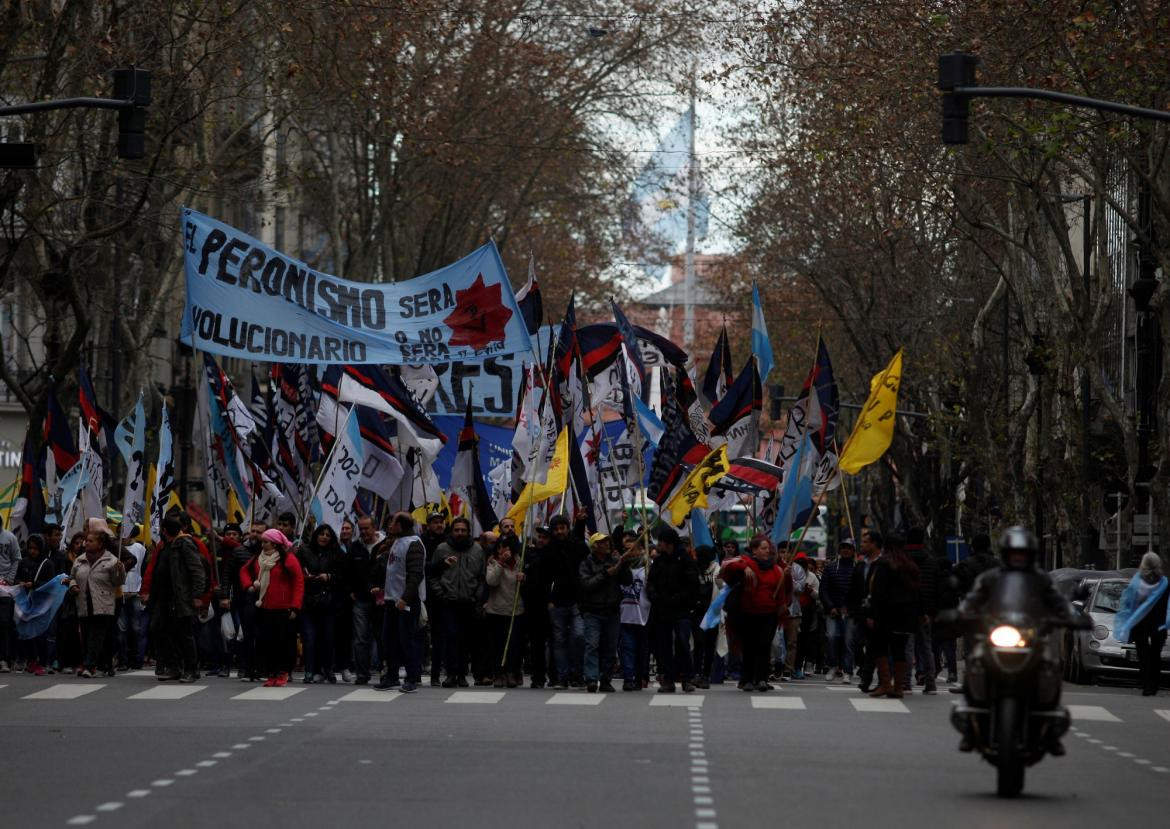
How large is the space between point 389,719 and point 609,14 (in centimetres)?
3027

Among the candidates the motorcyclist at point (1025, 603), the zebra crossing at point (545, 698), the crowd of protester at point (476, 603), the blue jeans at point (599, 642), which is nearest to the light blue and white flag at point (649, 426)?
the crowd of protester at point (476, 603)

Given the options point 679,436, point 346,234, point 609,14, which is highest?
point 609,14

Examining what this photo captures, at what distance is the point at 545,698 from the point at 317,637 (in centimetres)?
299

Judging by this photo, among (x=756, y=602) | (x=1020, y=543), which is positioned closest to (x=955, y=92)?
(x=756, y=602)

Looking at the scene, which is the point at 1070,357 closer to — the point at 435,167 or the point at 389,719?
the point at 435,167

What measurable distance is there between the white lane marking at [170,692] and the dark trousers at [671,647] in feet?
14.1

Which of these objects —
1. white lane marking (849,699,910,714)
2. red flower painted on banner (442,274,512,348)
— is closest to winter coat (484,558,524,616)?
red flower painted on banner (442,274,512,348)

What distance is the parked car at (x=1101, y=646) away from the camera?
27.1m

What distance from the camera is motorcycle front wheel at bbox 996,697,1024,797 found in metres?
13.0

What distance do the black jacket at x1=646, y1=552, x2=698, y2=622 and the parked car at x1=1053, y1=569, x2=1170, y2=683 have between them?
218 inches

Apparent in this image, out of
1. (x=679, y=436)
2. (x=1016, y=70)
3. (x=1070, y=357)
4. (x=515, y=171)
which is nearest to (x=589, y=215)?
(x=515, y=171)

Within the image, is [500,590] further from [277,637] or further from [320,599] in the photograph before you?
[277,637]

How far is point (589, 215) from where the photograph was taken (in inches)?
2147

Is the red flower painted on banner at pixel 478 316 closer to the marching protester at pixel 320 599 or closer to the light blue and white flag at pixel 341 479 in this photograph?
the light blue and white flag at pixel 341 479
